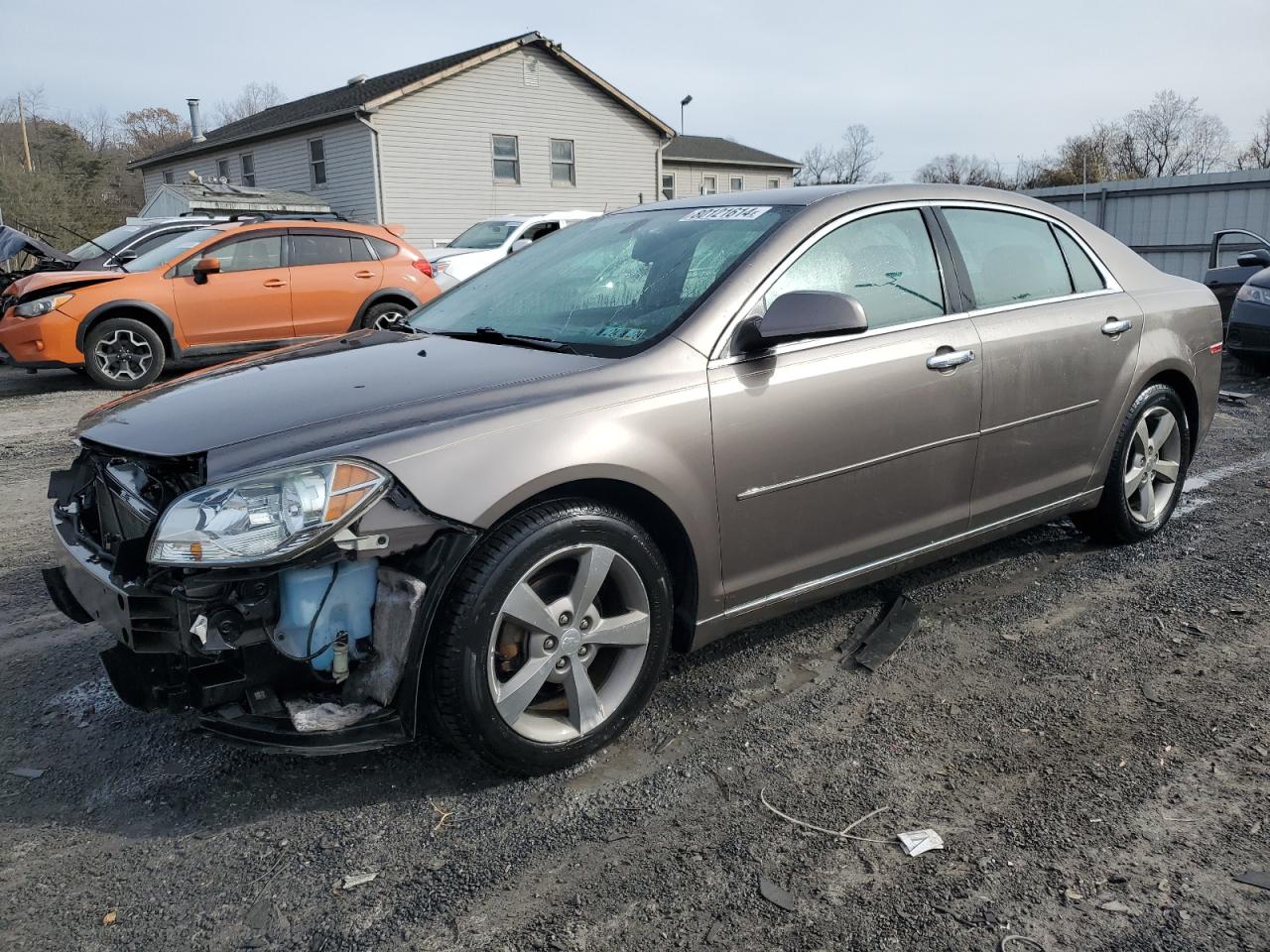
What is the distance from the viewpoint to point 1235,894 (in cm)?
228

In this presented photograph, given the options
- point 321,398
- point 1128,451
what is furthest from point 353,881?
point 1128,451

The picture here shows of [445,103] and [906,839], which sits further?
[445,103]

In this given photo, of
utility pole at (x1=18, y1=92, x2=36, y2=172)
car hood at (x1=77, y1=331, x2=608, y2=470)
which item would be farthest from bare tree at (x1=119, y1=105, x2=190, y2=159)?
car hood at (x1=77, y1=331, x2=608, y2=470)

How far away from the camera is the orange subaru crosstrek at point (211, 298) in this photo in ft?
31.7

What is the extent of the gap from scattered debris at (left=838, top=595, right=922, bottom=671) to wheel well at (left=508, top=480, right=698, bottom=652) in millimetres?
770

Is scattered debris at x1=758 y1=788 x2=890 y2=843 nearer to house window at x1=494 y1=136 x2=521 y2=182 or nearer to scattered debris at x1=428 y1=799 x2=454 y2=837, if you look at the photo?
scattered debris at x1=428 y1=799 x2=454 y2=837

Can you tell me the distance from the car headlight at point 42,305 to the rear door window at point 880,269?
882 centimetres

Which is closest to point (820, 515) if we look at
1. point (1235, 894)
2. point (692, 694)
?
point (692, 694)

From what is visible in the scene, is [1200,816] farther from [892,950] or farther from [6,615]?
[6,615]

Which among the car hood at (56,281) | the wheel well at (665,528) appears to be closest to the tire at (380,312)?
the car hood at (56,281)

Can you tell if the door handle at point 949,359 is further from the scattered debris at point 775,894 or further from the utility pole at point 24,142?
the utility pole at point 24,142

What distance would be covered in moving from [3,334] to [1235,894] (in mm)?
10753

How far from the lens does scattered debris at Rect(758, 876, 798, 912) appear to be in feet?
7.42

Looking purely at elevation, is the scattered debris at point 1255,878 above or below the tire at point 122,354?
below
